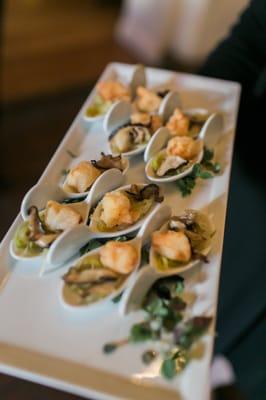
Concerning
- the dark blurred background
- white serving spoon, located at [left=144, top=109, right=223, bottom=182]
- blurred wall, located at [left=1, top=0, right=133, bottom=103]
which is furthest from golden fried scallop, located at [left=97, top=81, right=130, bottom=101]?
blurred wall, located at [left=1, top=0, right=133, bottom=103]

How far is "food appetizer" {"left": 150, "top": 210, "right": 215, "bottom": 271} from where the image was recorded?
515 mm

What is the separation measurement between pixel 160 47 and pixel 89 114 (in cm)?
138

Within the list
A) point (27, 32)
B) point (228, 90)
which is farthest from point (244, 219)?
point (27, 32)

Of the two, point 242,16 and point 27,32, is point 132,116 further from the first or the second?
point 27,32

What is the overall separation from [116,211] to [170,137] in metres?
0.20

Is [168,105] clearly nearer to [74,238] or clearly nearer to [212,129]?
[212,129]

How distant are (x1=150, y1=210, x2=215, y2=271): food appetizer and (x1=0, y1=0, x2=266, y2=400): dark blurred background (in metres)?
0.92

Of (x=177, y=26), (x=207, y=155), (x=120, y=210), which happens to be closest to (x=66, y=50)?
(x=177, y=26)

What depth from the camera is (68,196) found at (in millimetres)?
599

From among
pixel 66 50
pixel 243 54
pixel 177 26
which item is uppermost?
pixel 243 54

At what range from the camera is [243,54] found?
2.95ft

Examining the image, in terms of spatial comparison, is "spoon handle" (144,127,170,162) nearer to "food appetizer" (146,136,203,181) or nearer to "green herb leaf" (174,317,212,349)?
"food appetizer" (146,136,203,181)

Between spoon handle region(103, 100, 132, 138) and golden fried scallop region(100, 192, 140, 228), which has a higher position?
spoon handle region(103, 100, 132, 138)

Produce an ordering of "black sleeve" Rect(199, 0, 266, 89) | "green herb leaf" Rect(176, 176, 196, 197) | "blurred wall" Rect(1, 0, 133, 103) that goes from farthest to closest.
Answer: "blurred wall" Rect(1, 0, 133, 103) < "black sleeve" Rect(199, 0, 266, 89) < "green herb leaf" Rect(176, 176, 196, 197)
